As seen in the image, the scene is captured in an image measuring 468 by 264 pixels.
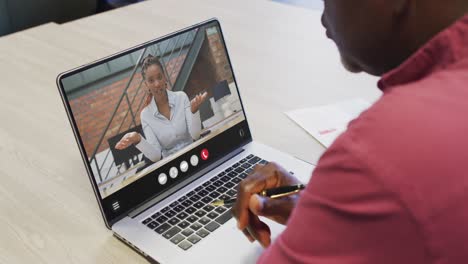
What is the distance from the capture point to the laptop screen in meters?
0.87

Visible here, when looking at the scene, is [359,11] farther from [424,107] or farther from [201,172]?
[201,172]

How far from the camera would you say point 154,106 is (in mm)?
946

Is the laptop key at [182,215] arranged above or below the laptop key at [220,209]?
above

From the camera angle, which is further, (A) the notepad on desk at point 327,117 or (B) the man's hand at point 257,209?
(A) the notepad on desk at point 327,117

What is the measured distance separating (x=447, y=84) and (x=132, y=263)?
56cm

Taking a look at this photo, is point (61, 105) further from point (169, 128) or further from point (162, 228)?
point (162, 228)

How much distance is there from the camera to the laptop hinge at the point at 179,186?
0.94 m

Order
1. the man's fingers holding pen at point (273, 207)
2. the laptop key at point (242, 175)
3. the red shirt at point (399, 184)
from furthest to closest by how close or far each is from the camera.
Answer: the laptop key at point (242, 175)
the man's fingers holding pen at point (273, 207)
the red shirt at point (399, 184)

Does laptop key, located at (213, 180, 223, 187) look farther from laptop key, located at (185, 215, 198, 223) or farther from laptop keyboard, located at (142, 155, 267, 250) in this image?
laptop key, located at (185, 215, 198, 223)

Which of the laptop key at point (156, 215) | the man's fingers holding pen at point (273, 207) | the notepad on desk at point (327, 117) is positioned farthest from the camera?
the notepad on desk at point (327, 117)

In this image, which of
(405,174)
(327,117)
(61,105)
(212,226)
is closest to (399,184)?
(405,174)

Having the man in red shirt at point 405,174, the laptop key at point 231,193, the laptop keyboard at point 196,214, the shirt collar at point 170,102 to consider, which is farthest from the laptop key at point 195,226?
the man in red shirt at point 405,174

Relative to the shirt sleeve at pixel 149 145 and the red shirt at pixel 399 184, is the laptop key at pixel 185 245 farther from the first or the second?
the red shirt at pixel 399 184

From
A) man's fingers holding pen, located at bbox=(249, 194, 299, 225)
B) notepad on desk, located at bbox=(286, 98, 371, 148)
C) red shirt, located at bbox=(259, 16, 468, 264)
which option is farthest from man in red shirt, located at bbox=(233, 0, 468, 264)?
notepad on desk, located at bbox=(286, 98, 371, 148)
